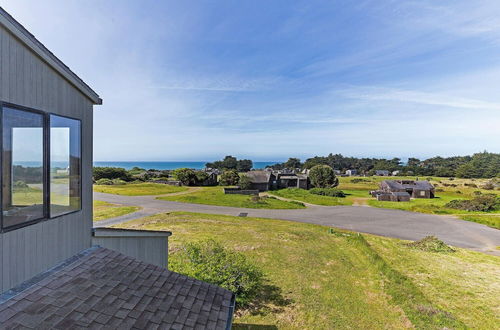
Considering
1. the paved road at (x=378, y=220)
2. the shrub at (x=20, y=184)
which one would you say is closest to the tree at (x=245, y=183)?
the paved road at (x=378, y=220)

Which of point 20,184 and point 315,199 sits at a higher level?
Answer: point 20,184

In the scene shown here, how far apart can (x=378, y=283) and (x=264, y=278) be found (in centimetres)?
590

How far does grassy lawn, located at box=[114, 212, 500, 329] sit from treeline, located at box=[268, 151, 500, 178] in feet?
307

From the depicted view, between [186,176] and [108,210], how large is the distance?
91.0ft

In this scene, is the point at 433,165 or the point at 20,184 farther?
the point at 433,165

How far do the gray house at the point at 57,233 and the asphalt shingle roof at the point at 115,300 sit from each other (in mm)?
16

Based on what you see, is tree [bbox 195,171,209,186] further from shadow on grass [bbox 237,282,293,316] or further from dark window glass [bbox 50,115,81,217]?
dark window glass [bbox 50,115,81,217]

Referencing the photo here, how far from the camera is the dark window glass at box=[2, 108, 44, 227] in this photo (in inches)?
168

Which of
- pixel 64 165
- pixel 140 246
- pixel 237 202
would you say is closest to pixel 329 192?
pixel 237 202

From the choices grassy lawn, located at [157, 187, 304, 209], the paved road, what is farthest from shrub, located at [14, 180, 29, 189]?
grassy lawn, located at [157, 187, 304, 209]

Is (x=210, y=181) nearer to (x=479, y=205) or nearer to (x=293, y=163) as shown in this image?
(x=479, y=205)

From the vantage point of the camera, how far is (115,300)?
4406mm

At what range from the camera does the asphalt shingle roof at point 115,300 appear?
3740 millimetres

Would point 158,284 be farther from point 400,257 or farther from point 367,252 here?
point 400,257
